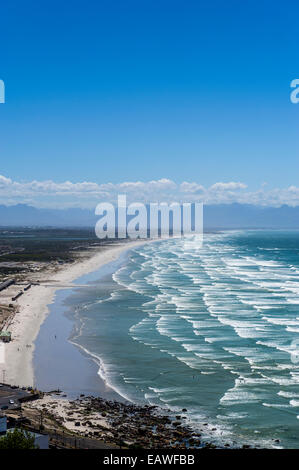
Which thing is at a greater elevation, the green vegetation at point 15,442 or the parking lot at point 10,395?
the green vegetation at point 15,442

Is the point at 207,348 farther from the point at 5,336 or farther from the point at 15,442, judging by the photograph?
the point at 15,442


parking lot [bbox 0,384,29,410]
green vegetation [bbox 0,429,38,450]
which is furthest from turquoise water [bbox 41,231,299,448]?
green vegetation [bbox 0,429,38,450]

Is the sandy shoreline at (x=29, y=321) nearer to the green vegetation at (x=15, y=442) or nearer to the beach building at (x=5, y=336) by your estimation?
the beach building at (x=5, y=336)

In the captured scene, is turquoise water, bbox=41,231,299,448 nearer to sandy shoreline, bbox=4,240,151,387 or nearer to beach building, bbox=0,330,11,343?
sandy shoreline, bbox=4,240,151,387

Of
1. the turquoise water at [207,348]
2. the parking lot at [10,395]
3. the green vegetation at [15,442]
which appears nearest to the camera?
the green vegetation at [15,442]

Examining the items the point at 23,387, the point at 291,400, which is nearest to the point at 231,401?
the point at 291,400

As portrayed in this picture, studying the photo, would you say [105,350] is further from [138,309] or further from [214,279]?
[214,279]

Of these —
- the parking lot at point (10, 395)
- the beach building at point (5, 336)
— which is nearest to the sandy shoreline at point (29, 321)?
the beach building at point (5, 336)
